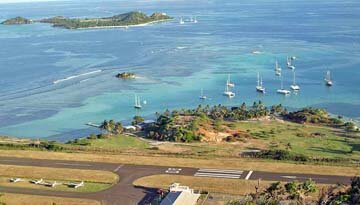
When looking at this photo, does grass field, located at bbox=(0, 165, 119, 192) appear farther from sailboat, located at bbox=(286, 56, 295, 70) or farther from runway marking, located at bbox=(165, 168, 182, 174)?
sailboat, located at bbox=(286, 56, 295, 70)

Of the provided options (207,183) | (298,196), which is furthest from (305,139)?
(298,196)

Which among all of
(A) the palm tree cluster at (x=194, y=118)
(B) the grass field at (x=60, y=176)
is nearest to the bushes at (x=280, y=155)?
(A) the palm tree cluster at (x=194, y=118)

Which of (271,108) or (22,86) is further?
(22,86)

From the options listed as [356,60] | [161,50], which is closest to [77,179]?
[356,60]

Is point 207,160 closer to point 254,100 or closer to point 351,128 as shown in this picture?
point 351,128

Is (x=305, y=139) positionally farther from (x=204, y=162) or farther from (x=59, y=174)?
(x=59, y=174)

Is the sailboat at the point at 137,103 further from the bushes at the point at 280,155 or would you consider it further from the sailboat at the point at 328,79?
the sailboat at the point at 328,79
